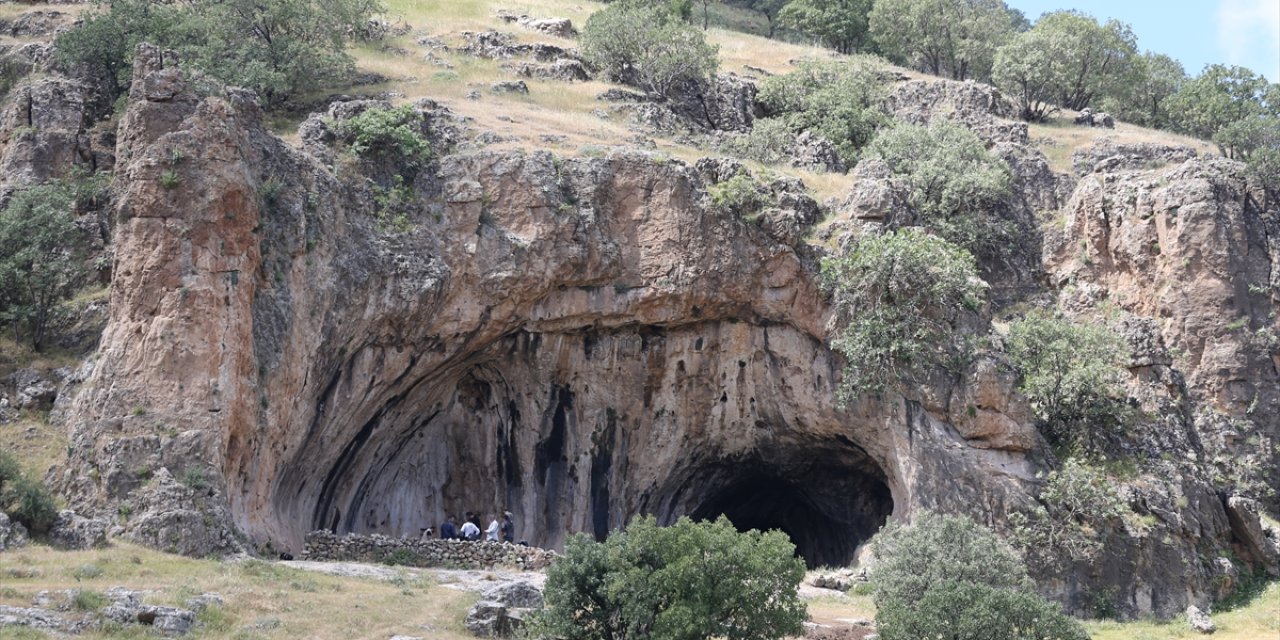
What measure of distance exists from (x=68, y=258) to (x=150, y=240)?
5.91m

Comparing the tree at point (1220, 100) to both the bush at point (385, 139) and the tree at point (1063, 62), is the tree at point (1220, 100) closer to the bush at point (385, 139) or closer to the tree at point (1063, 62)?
the tree at point (1063, 62)

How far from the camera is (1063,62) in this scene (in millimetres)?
59938

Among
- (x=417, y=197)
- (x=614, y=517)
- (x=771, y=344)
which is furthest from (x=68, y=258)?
(x=771, y=344)

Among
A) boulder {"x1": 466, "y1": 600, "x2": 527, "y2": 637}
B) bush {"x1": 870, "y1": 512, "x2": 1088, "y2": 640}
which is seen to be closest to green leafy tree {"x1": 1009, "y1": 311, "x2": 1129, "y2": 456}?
bush {"x1": 870, "y1": 512, "x2": 1088, "y2": 640}

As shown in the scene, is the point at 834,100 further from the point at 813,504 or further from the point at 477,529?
the point at 477,529

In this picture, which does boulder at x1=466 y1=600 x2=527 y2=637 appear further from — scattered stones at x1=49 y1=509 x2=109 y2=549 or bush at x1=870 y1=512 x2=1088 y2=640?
scattered stones at x1=49 y1=509 x2=109 y2=549

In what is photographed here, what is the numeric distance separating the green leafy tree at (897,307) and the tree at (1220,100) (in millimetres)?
24929

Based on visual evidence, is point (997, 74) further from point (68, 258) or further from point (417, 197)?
point (68, 258)

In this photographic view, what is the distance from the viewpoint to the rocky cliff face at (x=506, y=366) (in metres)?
28.0

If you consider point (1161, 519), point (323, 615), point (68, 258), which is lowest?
point (323, 615)

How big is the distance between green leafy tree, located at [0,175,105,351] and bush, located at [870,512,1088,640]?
22345 millimetres

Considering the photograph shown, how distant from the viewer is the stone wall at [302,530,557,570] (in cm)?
→ 2942

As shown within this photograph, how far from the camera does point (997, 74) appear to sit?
5922 cm

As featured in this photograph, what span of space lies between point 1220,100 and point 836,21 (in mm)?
22350
